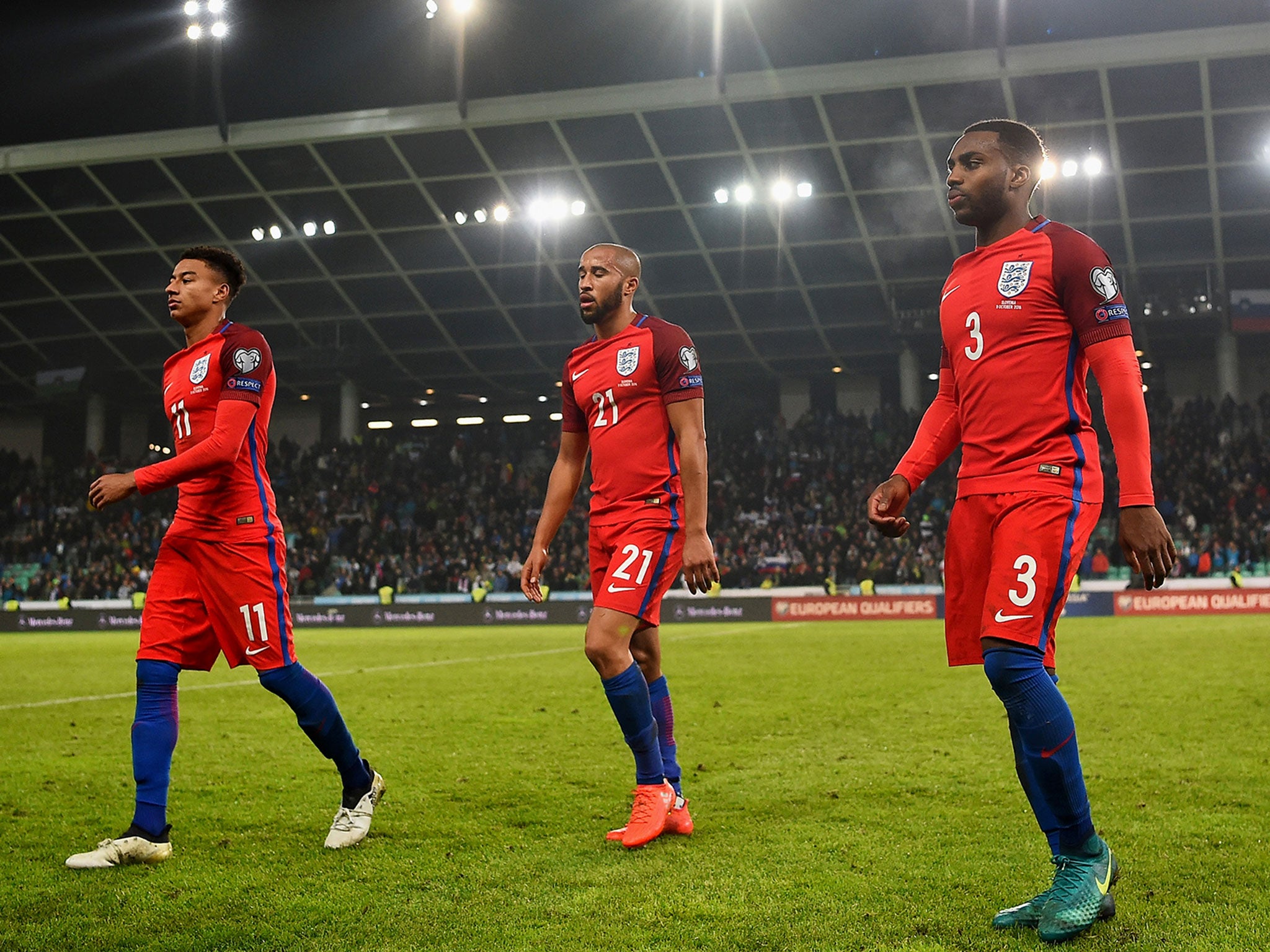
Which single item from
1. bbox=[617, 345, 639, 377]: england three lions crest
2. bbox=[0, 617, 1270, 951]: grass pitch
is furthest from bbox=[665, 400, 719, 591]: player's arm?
bbox=[0, 617, 1270, 951]: grass pitch

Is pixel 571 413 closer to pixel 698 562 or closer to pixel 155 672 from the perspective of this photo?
pixel 698 562

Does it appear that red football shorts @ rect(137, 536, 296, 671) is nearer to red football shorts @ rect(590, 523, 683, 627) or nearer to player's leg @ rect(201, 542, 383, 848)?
player's leg @ rect(201, 542, 383, 848)

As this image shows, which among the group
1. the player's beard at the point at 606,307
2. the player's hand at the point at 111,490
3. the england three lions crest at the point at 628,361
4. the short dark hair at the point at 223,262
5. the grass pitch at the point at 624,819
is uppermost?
the short dark hair at the point at 223,262

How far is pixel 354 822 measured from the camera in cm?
484

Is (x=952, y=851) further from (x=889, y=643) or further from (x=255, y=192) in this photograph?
(x=255, y=192)

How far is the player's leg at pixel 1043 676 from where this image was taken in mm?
3414

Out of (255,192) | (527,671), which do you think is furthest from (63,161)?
(527,671)

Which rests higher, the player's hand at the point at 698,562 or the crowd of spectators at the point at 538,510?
the crowd of spectators at the point at 538,510

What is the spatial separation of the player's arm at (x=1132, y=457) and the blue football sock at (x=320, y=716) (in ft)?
10.3

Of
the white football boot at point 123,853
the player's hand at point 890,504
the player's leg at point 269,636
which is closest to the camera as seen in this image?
the player's hand at point 890,504

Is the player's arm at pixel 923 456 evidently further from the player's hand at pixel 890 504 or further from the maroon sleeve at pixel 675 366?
the maroon sleeve at pixel 675 366

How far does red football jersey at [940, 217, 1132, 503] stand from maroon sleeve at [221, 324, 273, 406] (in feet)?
9.35

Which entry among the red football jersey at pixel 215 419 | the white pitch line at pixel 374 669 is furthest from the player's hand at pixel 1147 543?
the white pitch line at pixel 374 669

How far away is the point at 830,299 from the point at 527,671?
78.8 ft
